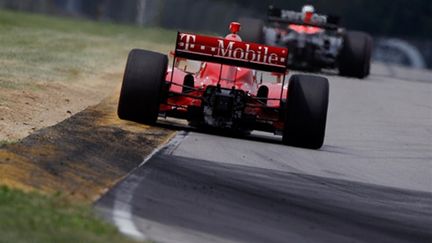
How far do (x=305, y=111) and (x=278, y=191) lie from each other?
3724 mm

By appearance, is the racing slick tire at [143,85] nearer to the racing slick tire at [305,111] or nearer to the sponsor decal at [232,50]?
the sponsor decal at [232,50]

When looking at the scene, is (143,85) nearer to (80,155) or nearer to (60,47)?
(80,155)

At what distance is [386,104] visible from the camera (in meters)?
27.8

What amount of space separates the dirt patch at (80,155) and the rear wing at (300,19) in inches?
693

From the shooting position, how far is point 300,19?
3575 cm

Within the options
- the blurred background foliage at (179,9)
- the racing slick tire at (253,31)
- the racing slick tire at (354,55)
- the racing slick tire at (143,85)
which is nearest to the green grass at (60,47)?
the racing slick tire at (253,31)

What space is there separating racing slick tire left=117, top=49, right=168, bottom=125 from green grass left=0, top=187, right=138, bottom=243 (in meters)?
6.48

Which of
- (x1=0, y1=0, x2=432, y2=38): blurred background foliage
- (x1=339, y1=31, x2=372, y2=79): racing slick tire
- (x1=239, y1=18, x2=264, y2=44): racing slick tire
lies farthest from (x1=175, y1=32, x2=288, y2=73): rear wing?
(x1=0, y1=0, x2=432, y2=38): blurred background foliage

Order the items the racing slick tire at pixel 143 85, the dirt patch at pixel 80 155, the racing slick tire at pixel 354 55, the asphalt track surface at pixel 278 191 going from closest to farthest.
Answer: the asphalt track surface at pixel 278 191, the dirt patch at pixel 80 155, the racing slick tire at pixel 143 85, the racing slick tire at pixel 354 55

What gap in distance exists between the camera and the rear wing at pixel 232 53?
685 inches

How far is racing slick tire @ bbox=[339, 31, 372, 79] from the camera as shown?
36.3 meters

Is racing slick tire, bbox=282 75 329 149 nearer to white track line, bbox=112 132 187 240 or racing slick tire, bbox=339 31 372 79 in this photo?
white track line, bbox=112 132 187 240

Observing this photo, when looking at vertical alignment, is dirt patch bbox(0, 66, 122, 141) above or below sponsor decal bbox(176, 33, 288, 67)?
below

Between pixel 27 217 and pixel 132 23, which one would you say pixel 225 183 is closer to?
pixel 27 217
